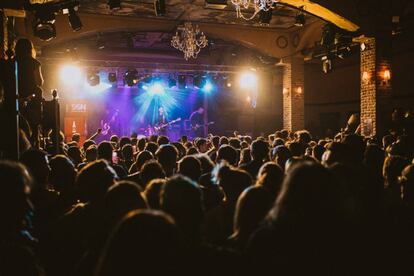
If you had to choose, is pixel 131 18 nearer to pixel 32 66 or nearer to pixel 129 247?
pixel 32 66

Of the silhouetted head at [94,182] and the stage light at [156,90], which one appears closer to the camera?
the silhouetted head at [94,182]

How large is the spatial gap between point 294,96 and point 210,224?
41.5 ft

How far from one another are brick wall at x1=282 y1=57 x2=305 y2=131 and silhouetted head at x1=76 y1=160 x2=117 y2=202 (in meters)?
12.6

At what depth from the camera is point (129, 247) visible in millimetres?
1499

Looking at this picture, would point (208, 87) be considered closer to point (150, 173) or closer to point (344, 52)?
point (344, 52)

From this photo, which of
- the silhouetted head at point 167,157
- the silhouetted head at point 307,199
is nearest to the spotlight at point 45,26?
the silhouetted head at point 167,157

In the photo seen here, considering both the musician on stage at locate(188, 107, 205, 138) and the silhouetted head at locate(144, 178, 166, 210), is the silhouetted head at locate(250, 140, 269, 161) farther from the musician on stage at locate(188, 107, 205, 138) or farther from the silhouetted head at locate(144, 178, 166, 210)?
the musician on stage at locate(188, 107, 205, 138)

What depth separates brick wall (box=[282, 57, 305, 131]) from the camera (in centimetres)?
1514

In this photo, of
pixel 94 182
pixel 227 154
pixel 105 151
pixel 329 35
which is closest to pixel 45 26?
pixel 105 151

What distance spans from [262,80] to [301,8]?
995cm

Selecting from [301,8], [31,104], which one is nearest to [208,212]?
[31,104]

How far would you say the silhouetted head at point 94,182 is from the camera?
9.71 ft

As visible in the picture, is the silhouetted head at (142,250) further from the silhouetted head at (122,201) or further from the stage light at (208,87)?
the stage light at (208,87)

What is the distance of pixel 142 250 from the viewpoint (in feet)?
4.90
